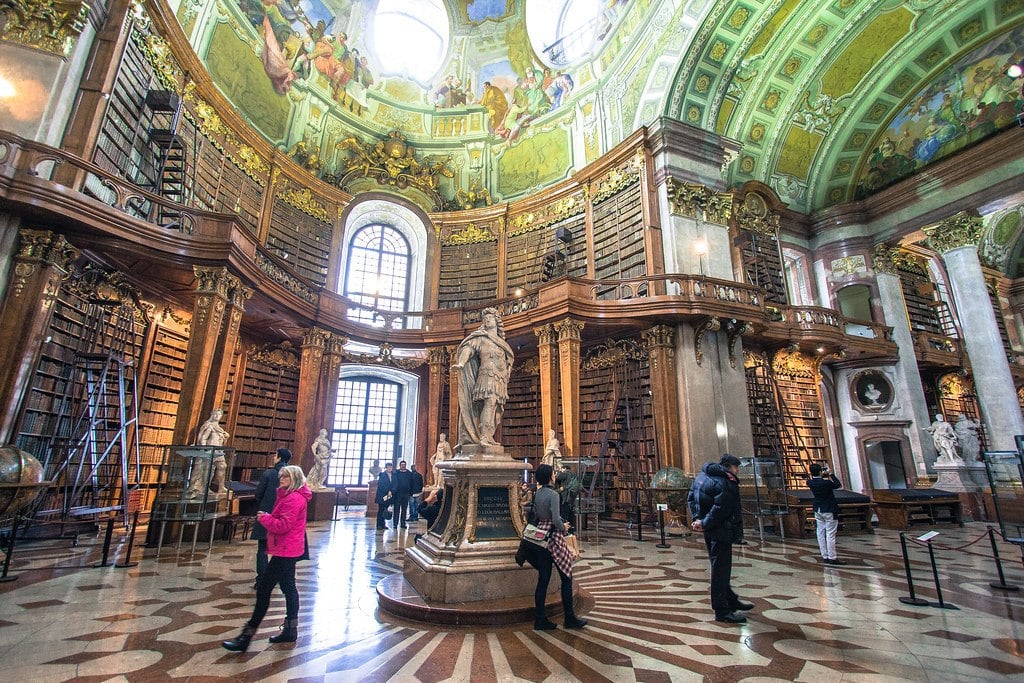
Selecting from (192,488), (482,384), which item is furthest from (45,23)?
(482,384)

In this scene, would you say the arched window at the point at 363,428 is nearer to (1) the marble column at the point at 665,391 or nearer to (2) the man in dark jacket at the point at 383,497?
(2) the man in dark jacket at the point at 383,497

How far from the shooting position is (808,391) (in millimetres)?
13055

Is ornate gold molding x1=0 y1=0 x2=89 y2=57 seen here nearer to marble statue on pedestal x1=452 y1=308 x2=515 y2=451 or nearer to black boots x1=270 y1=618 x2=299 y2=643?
marble statue on pedestal x1=452 y1=308 x2=515 y2=451

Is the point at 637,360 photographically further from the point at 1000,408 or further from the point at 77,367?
the point at 77,367

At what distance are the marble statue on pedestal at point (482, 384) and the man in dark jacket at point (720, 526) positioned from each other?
6.07 ft

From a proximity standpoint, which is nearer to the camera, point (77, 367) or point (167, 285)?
point (77, 367)

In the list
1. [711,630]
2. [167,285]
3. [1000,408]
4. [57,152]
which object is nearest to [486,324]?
[711,630]

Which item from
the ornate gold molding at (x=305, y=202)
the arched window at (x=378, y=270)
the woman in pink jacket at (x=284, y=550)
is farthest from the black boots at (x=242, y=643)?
the ornate gold molding at (x=305, y=202)

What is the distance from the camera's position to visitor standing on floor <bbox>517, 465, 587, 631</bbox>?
10.8ft

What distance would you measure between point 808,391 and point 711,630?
11918 mm

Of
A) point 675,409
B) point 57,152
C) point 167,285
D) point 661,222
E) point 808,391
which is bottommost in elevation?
point 675,409

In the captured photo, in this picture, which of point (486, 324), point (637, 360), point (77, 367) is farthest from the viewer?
point (637, 360)

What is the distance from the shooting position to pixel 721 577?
3.57 meters

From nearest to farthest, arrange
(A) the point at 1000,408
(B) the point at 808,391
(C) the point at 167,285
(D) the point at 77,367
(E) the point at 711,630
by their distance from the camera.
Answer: (E) the point at 711,630 → (D) the point at 77,367 → (C) the point at 167,285 → (A) the point at 1000,408 → (B) the point at 808,391
